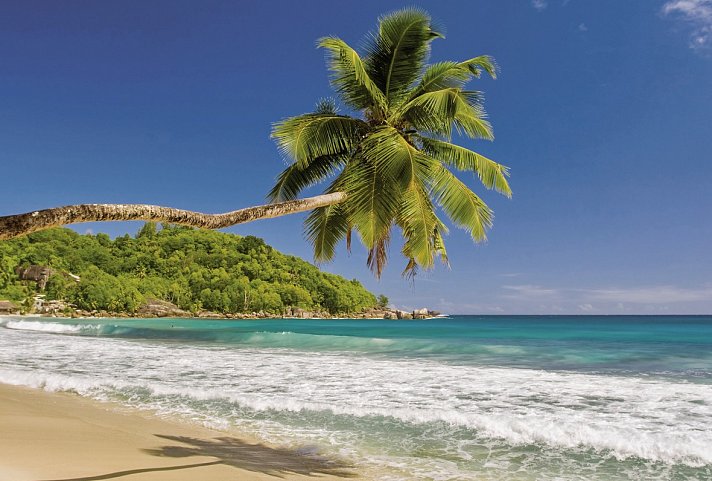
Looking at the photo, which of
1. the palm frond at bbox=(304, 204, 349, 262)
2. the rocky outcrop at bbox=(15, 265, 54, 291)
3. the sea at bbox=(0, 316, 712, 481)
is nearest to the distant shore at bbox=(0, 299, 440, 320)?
the rocky outcrop at bbox=(15, 265, 54, 291)

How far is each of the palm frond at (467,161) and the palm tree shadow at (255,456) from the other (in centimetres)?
676

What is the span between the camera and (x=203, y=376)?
37.7 ft

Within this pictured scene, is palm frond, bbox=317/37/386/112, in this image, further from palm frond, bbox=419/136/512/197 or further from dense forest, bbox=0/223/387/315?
dense forest, bbox=0/223/387/315

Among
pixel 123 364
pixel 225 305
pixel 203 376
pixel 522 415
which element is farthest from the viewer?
pixel 225 305

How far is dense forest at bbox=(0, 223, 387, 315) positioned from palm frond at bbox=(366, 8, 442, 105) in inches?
2751

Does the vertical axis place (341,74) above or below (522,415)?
above

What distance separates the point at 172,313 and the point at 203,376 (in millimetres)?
77748

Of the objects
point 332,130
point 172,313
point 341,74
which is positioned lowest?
point 172,313

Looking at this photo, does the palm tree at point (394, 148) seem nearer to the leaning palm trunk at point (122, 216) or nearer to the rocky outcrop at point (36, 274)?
the leaning palm trunk at point (122, 216)

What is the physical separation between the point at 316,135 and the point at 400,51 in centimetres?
264

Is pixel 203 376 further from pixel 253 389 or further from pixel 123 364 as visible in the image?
pixel 123 364

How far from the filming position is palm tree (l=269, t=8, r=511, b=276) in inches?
336

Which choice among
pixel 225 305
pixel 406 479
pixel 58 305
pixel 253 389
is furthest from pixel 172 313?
pixel 406 479

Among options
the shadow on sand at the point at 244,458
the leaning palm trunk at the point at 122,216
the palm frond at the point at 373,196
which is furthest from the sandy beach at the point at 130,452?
the palm frond at the point at 373,196
